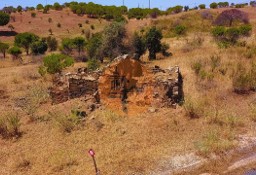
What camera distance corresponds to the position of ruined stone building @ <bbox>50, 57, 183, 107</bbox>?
39.0ft

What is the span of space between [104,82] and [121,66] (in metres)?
0.77

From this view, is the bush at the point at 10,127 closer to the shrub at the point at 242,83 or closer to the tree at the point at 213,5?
the shrub at the point at 242,83

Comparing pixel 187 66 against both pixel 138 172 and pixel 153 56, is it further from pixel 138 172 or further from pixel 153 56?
pixel 138 172

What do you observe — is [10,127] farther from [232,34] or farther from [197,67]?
[232,34]

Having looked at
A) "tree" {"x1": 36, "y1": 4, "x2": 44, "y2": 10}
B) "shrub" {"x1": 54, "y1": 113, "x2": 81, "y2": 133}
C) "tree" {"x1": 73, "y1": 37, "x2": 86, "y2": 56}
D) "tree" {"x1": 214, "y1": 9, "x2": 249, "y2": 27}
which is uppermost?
"tree" {"x1": 36, "y1": 4, "x2": 44, "y2": 10}

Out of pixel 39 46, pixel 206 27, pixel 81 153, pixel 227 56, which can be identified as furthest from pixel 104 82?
pixel 206 27

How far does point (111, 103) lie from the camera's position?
1193cm

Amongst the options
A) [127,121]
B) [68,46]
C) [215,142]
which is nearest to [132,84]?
[127,121]

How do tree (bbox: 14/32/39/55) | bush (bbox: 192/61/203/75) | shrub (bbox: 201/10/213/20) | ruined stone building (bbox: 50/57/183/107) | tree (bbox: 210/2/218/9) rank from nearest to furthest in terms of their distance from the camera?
ruined stone building (bbox: 50/57/183/107) → bush (bbox: 192/61/203/75) → tree (bbox: 14/32/39/55) → shrub (bbox: 201/10/213/20) → tree (bbox: 210/2/218/9)

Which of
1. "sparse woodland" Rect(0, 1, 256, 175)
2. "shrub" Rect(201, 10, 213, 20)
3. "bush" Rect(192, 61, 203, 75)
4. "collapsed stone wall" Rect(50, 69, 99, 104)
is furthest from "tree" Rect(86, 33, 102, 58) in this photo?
"shrub" Rect(201, 10, 213, 20)

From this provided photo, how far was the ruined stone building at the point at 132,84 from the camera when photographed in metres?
11.9

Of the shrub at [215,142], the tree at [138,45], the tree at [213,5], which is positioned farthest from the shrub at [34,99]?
the tree at [213,5]

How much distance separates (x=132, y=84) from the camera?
39.8 feet

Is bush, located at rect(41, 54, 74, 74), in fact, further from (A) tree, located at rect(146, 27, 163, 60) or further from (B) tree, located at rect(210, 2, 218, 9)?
(B) tree, located at rect(210, 2, 218, 9)
